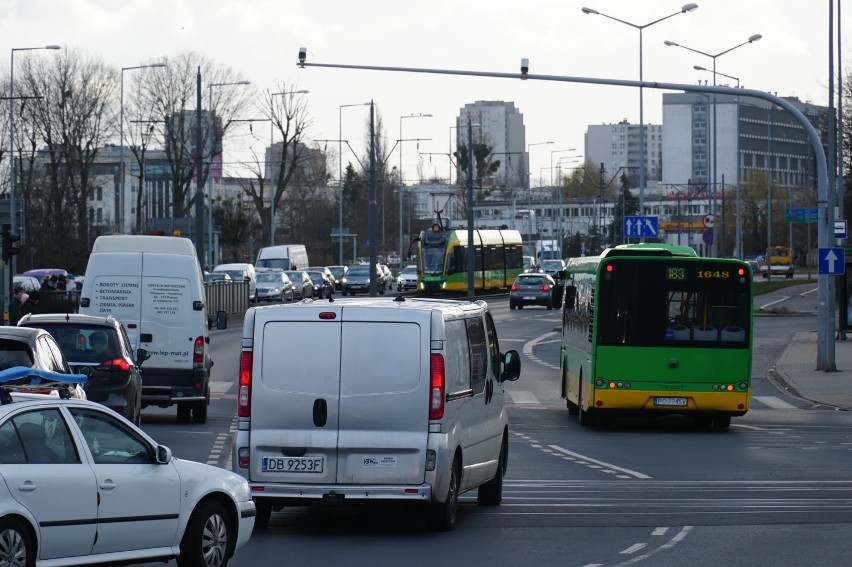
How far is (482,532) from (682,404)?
1148 cm

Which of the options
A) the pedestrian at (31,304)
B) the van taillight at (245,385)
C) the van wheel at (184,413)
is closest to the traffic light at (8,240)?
the pedestrian at (31,304)

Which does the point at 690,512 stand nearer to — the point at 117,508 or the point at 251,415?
the point at 251,415

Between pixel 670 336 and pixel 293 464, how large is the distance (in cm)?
1250

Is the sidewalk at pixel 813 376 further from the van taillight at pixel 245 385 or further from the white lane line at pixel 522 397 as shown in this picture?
the van taillight at pixel 245 385

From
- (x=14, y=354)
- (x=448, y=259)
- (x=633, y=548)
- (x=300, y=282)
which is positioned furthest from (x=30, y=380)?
(x=448, y=259)

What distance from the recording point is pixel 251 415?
1227cm

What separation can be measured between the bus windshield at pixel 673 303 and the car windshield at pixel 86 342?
7.63 metres

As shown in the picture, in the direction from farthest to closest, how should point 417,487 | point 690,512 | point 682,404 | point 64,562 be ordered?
point 682,404 → point 690,512 → point 417,487 → point 64,562

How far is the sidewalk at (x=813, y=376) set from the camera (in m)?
30.7

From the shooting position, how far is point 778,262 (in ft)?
388

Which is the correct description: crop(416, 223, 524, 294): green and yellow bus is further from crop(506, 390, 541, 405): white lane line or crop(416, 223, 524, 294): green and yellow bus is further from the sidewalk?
crop(506, 390, 541, 405): white lane line

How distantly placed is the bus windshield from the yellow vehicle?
7441 cm

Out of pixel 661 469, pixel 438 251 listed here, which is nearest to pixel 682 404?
pixel 661 469

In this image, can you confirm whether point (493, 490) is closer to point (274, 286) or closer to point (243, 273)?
point (243, 273)
